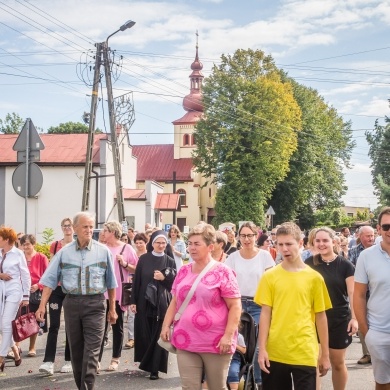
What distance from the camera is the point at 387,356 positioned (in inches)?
218

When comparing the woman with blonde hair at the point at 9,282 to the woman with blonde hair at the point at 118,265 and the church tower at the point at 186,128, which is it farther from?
the church tower at the point at 186,128

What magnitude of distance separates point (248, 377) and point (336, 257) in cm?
150

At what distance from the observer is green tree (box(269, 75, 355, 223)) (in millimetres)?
56969

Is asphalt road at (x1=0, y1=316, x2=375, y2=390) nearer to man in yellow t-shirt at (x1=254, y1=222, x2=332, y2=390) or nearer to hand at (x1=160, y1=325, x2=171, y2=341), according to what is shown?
hand at (x1=160, y1=325, x2=171, y2=341)

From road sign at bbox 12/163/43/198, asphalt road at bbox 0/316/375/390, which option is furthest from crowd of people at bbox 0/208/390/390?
road sign at bbox 12/163/43/198

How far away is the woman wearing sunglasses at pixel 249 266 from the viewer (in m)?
8.03

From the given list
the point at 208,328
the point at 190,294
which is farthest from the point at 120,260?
the point at 208,328

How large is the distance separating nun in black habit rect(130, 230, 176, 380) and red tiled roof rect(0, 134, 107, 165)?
36428 mm

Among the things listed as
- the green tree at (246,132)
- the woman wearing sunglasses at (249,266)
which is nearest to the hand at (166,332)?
the woman wearing sunglasses at (249,266)

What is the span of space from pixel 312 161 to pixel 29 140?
48.1m

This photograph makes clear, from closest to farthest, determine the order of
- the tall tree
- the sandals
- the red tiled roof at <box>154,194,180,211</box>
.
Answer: the sandals, the tall tree, the red tiled roof at <box>154,194,180,211</box>

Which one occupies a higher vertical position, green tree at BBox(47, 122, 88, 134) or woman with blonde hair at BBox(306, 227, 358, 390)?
green tree at BBox(47, 122, 88, 134)

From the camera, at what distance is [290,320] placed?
5312 millimetres

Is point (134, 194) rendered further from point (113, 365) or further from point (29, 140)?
point (113, 365)
